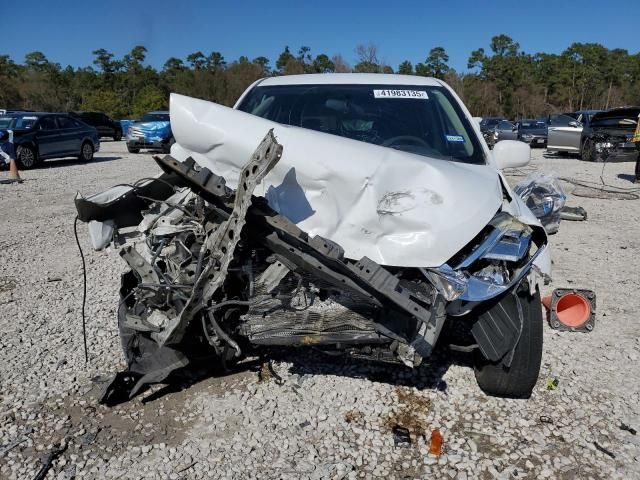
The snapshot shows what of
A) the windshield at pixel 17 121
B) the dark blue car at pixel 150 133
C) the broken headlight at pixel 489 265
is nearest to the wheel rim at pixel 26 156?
the windshield at pixel 17 121

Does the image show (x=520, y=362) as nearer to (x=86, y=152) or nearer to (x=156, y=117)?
(x=86, y=152)

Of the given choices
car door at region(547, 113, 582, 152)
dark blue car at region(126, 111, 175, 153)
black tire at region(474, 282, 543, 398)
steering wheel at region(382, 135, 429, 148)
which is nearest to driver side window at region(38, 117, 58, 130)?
dark blue car at region(126, 111, 175, 153)

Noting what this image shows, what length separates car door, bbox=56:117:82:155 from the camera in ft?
54.1

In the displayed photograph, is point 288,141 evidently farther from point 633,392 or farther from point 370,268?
point 633,392

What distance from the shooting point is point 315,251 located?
2.39m

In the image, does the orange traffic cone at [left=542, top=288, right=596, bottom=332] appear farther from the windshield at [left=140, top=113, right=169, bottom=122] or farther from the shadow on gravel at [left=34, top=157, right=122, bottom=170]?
the windshield at [left=140, top=113, right=169, bottom=122]

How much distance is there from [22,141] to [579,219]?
14317mm

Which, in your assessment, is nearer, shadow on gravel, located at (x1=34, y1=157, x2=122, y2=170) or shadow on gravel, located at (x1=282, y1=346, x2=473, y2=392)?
shadow on gravel, located at (x1=282, y1=346, x2=473, y2=392)

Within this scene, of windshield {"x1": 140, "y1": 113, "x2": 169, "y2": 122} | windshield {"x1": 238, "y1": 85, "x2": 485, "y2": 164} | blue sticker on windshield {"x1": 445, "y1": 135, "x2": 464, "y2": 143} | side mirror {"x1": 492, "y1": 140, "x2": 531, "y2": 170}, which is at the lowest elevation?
windshield {"x1": 140, "y1": 113, "x2": 169, "y2": 122}

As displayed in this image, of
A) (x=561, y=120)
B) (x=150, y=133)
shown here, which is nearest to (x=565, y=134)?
(x=561, y=120)

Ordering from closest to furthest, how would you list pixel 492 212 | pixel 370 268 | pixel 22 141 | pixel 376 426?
1. pixel 370 268
2. pixel 492 212
3. pixel 376 426
4. pixel 22 141

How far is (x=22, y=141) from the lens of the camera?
14.9m

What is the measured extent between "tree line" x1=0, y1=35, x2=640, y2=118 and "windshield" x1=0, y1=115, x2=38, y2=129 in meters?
32.1

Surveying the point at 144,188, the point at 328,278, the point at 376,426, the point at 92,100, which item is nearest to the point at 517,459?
the point at 376,426
